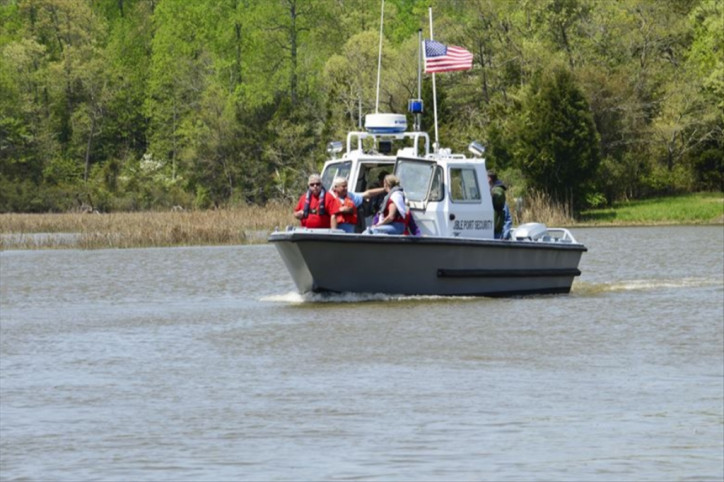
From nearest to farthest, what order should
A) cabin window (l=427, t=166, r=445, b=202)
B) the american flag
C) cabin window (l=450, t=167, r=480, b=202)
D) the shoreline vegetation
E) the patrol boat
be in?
the patrol boat < cabin window (l=427, t=166, r=445, b=202) < cabin window (l=450, t=167, r=480, b=202) < the american flag < the shoreline vegetation

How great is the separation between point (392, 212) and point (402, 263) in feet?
2.79

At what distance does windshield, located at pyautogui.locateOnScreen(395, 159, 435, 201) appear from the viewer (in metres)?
25.9

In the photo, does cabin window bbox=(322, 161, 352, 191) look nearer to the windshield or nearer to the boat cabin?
the boat cabin

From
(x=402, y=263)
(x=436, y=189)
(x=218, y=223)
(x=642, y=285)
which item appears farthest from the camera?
(x=218, y=223)

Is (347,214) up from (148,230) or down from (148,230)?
up

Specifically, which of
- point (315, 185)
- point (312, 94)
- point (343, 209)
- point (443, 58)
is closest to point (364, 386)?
point (343, 209)

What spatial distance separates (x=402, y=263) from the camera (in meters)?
24.5

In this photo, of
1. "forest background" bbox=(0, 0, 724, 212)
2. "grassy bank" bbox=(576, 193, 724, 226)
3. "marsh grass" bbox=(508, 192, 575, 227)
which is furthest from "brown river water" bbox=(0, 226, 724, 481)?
"grassy bank" bbox=(576, 193, 724, 226)

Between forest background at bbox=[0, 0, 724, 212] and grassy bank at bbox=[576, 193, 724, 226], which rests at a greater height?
forest background at bbox=[0, 0, 724, 212]

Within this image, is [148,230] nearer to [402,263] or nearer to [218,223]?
[218,223]

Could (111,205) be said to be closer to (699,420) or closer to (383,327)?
(383,327)

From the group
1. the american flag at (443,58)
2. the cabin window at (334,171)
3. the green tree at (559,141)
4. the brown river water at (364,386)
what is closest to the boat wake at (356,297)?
the brown river water at (364,386)

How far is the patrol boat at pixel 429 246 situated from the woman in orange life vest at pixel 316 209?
314 millimetres

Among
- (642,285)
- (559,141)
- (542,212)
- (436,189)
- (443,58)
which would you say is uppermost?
(443,58)
